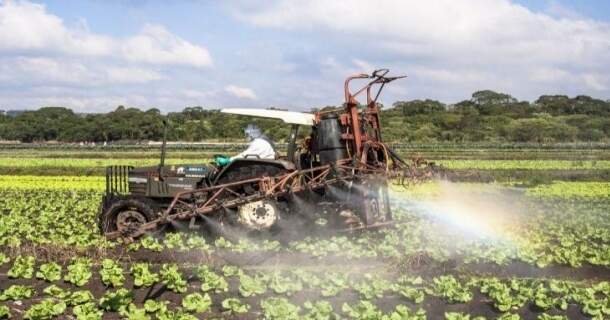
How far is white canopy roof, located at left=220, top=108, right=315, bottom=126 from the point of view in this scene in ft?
37.0

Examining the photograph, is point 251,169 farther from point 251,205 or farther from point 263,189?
point 251,205

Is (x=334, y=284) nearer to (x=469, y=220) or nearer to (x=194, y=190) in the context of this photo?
(x=194, y=190)

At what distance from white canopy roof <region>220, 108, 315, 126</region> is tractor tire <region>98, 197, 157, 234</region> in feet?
7.62

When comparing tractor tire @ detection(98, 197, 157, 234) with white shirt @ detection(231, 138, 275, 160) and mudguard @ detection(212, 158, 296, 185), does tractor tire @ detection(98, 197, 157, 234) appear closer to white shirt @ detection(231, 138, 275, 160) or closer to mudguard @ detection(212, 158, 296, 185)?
mudguard @ detection(212, 158, 296, 185)

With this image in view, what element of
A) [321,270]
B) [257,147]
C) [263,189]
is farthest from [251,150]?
[321,270]

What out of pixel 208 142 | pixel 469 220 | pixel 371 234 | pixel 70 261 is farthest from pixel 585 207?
pixel 208 142

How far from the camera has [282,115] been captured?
11352 mm

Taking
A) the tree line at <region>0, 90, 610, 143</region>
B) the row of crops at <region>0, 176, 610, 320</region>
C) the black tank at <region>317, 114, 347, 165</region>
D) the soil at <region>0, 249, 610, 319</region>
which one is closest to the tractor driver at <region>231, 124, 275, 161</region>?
the black tank at <region>317, 114, 347, 165</region>

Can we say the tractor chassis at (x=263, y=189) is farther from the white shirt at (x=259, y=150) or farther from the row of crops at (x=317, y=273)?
the white shirt at (x=259, y=150)

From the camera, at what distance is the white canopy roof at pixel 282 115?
11.3 m

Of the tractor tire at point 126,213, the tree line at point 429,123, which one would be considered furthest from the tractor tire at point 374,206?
the tree line at point 429,123

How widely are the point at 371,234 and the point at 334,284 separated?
3.33m

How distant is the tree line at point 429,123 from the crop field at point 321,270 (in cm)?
3328

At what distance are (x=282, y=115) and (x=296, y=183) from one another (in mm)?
1242
